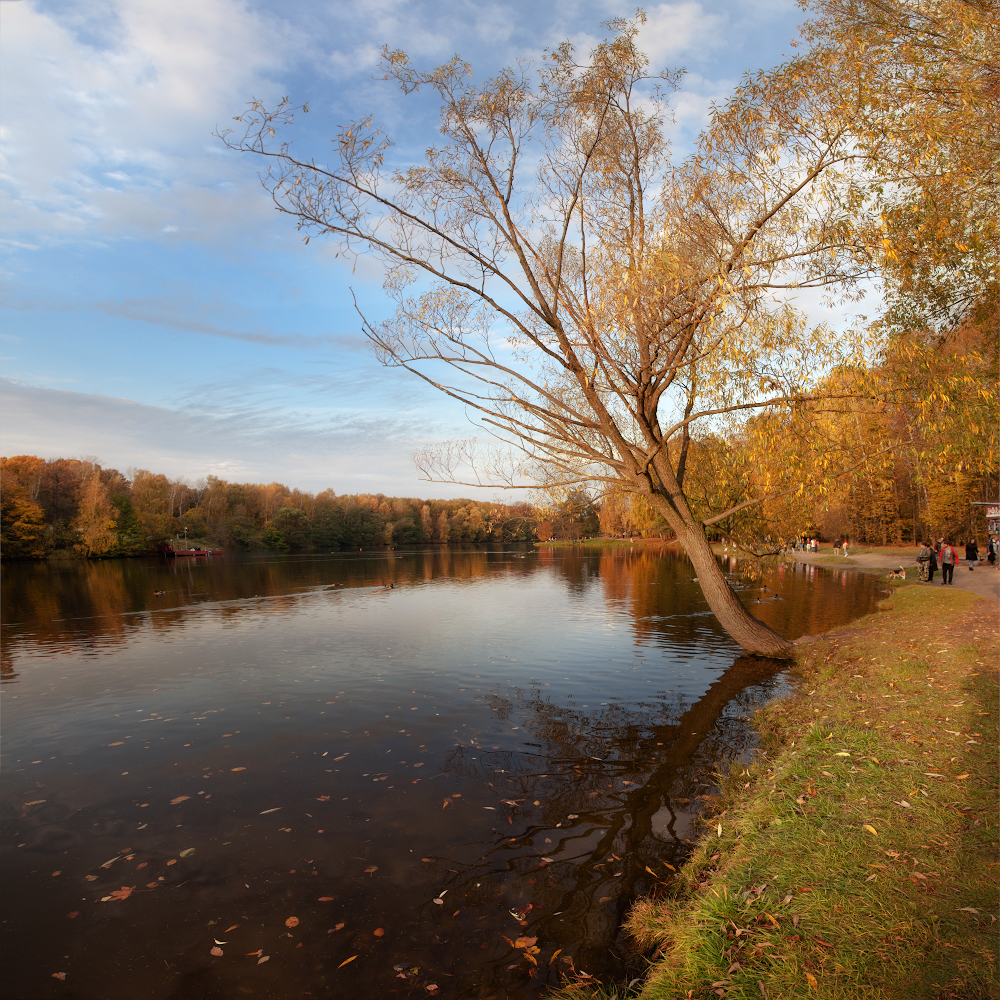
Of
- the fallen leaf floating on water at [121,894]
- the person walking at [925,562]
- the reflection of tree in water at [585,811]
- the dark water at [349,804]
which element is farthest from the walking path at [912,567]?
the fallen leaf floating on water at [121,894]

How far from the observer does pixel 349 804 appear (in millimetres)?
7855

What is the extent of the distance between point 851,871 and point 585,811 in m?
3.53

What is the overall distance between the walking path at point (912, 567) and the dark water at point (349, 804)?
25.7 feet

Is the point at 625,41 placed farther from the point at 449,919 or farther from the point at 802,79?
the point at 449,919

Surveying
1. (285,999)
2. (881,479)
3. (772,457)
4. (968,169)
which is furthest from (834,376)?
(285,999)

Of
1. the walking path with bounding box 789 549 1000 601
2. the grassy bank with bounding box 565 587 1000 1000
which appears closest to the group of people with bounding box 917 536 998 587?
the walking path with bounding box 789 549 1000 601

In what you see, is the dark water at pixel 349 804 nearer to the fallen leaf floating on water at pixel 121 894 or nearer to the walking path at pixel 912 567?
the fallen leaf floating on water at pixel 121 894

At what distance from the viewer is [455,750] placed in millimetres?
9719

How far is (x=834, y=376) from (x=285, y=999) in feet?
36.2

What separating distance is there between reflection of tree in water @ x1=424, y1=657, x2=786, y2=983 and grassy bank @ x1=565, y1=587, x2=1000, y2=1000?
47cm

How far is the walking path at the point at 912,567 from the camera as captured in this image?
72.2 feet

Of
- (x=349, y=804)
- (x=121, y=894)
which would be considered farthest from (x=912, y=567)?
(x=121, y=894)

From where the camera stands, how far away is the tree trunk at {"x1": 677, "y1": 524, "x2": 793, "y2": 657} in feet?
45.1

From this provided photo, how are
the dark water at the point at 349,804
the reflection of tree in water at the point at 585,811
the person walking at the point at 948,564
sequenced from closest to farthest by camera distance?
1. the dark water at the point at 349,804
2. the reflection of tree in water at the point at 585,811
3. the person walking at the point at 948,564
